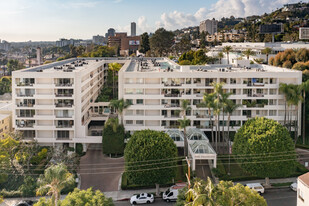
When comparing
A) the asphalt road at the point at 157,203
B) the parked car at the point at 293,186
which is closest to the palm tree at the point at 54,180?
the asphalt road at the point at 157,203

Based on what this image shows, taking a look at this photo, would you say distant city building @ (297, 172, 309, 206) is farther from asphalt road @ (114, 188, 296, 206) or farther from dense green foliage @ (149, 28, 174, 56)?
dense green foliage @ (149, 28, 174, 56)

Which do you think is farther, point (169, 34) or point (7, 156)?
point (169, 34)

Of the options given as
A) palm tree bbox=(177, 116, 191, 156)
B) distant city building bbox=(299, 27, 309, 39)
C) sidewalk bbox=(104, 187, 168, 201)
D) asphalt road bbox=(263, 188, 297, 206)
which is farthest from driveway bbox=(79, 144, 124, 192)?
distant city building bbox=(299, 27, 309, 39)

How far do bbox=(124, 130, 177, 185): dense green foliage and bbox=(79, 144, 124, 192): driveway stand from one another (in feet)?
16.9

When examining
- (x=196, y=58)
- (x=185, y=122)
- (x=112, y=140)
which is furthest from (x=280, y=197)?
(x=196, y=58)

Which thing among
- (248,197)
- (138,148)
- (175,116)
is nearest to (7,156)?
(138,148)

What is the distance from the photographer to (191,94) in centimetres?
6016

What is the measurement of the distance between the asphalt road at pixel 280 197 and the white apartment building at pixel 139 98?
17.1 metres

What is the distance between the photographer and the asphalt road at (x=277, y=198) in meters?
42.3

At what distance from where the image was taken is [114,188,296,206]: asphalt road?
42281 mm

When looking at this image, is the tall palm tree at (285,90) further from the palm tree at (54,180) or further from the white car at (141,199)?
the palm tree at (54,180)

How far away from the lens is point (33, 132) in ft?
194

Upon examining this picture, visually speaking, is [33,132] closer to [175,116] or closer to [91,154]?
[91,154]

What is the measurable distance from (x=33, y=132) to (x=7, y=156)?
41.6 feet
